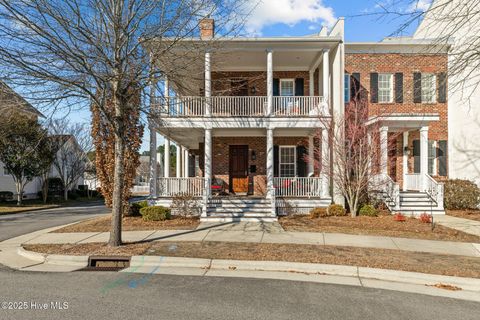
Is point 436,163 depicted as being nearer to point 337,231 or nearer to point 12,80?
point 337,231

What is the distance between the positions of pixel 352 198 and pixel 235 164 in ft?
21.8

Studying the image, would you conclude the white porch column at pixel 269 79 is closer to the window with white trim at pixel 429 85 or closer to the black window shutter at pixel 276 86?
the black window shutter at pixel 276 86

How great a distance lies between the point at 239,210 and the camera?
42.1ft

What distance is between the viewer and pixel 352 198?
12.5m

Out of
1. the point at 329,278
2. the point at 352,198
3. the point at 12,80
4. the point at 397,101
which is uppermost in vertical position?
the point at 397,101

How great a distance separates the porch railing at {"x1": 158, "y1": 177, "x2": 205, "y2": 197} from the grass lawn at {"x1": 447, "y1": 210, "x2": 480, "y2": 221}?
10597 mm

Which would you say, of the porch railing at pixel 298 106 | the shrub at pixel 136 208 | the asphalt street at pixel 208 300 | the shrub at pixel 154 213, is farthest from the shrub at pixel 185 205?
the asphalt street at pixel 208 300

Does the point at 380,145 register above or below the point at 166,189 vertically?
above

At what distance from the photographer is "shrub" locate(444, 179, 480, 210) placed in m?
14.6

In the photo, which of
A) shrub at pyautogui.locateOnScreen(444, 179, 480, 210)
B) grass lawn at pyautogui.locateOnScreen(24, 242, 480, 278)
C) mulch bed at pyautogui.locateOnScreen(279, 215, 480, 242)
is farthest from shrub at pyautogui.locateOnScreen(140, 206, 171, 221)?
shrub at pyautogui.locateOnScreen(444, 179, 480, 210)

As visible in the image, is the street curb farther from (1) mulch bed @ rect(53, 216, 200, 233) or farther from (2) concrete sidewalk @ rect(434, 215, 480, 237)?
(2) concrete sidewalk @ rect(434, 215, 480, 237)

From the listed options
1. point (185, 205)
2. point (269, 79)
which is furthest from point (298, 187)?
point (185, 205)

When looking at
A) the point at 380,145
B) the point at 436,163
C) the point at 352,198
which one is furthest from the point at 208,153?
the point at 436,163

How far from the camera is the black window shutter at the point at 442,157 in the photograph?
16.3m
